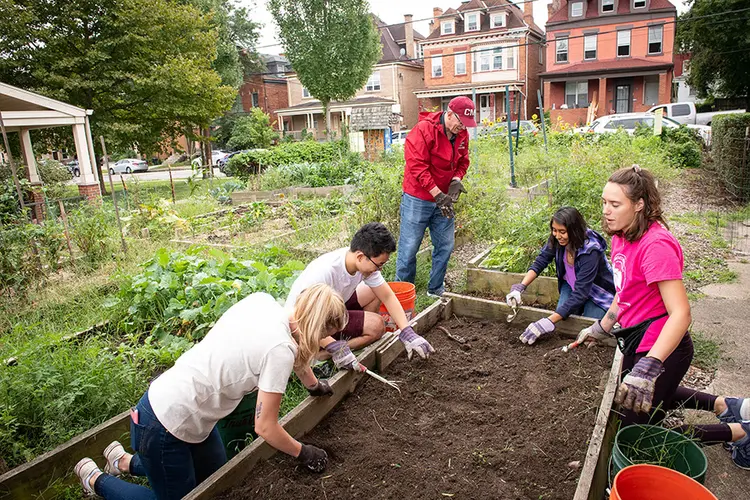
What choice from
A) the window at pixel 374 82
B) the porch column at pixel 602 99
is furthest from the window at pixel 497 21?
the window at pixel 374 82

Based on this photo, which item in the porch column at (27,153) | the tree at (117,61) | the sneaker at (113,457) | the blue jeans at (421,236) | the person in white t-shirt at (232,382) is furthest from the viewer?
the tree at (117,61)

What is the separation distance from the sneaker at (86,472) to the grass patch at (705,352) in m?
3.99

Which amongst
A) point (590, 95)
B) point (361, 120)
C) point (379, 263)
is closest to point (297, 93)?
point (590, 95)

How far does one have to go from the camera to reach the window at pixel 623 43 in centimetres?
2919

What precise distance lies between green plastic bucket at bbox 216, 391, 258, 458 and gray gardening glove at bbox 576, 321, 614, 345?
2.08 meters

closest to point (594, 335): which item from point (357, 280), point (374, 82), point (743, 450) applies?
point (743, 450)

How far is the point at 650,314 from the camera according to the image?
96.6 inches

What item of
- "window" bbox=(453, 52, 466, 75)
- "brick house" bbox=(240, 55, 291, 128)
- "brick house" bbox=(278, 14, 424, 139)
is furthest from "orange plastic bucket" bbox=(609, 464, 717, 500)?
"brick house" bbox=(240, 55, 291, 128)

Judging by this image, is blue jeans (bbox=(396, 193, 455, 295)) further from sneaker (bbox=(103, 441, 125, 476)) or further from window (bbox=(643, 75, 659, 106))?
window (bbox=(643, 75, 659, 106))

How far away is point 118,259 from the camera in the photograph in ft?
20.4

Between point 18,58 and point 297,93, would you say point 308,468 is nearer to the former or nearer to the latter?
point 18,58

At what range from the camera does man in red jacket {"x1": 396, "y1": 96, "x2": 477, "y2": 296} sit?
15.3 feet

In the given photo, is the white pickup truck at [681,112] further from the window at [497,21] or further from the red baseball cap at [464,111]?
the red baseball cap at [464,111]

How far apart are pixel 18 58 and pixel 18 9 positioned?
138cm
